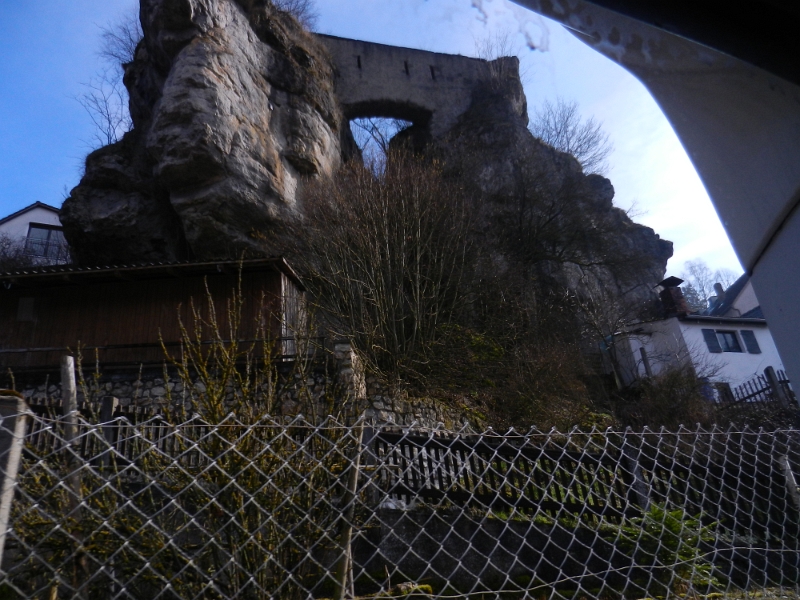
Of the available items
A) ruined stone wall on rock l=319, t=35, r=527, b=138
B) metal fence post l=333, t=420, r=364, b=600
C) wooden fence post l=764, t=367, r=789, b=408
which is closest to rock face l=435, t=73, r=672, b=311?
ruined stone wall on rock l=319, t=35, r=527, b=138

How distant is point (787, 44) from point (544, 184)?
1976cm

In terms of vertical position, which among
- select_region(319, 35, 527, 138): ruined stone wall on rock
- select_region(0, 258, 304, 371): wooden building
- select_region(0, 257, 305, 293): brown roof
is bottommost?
select_region(0, 258, 304, 371): wooden building

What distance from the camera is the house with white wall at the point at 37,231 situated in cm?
2712

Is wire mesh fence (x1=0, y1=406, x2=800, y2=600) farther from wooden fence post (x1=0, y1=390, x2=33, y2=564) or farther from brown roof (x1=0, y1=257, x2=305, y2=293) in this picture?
brown roof (x1=0, y1=257, x2=305, y2=293)

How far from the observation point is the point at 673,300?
20328 mm

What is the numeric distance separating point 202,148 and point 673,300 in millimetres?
16013

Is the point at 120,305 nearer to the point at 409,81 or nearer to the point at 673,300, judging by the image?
the point at 409,81

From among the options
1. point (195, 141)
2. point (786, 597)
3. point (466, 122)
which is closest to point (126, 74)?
point (195, 141)

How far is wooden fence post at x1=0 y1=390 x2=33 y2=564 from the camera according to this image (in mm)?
1426

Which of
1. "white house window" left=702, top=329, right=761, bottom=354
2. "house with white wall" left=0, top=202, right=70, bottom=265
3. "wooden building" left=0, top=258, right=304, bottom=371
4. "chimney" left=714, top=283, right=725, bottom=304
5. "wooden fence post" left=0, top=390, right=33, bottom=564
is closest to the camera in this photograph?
"wooden fence post" left=0, top=390, right=33, bottom=564

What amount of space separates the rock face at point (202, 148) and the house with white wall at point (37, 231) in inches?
443

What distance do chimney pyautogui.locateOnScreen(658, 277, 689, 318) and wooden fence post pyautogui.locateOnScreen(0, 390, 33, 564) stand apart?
21.2 m

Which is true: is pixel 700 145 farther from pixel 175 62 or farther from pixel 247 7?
pixel 247 7

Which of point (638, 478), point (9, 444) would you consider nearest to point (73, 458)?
point (9, 444)
